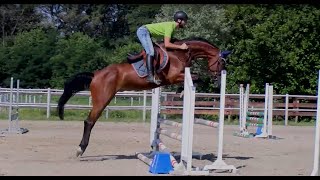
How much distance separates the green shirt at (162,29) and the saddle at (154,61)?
0.17m

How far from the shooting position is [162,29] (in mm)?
7582

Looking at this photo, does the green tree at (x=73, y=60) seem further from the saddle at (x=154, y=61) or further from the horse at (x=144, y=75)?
the saddle at (x=154, y=61)

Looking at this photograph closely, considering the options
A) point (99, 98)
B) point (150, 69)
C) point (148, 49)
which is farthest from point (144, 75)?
point (99, 98)

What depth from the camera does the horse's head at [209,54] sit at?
7680mm

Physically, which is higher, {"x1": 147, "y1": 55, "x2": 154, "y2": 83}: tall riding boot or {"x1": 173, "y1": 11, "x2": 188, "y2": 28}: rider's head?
{"x1": 173, "y1": 11, "x2": 188, "y2": 28}: rider's head

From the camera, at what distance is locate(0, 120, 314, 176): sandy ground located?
6.81 m

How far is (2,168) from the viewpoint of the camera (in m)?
6.75

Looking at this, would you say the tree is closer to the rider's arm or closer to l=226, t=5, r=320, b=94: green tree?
l=226, t=5, r=320, b=94: green tree

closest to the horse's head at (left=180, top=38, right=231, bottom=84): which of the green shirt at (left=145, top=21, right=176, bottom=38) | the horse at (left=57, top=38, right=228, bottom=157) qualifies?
the horse at (left=57, top=38, right=228, bottom=157)

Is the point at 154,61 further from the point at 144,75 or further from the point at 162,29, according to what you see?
the point at 162,29

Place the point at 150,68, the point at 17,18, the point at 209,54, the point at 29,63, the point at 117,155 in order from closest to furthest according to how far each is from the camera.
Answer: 1. the point at 150,68
2. the point at 209,54
3. the point at 117,155
4. the point at 29,63
5. the point at 17,18

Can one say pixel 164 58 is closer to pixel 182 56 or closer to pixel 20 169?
pixel 182 56

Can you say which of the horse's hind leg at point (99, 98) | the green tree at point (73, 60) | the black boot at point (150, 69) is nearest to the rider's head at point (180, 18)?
the black boot at point (150, 69)

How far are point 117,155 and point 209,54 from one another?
7.43 ft
